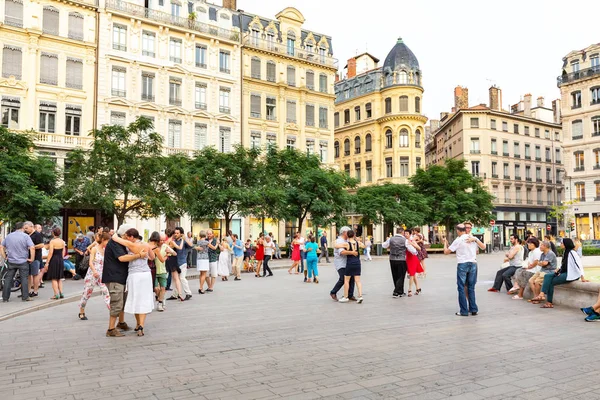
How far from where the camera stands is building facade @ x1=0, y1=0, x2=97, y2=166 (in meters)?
33.5

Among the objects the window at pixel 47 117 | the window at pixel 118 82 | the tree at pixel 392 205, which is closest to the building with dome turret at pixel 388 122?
the tree at pixel 392 205

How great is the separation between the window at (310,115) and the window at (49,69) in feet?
72.4

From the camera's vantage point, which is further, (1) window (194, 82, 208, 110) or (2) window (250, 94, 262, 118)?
(2) window (250, 94, 262, 118)

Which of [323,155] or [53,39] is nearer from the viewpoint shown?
[53,39]

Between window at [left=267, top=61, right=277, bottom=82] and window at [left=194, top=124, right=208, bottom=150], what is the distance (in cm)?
847

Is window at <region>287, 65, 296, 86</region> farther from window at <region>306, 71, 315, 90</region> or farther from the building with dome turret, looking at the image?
the building with dome turret

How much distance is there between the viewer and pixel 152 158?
79.5ft

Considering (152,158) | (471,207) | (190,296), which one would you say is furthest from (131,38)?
(471,207)

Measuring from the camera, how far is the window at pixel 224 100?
4256 cm

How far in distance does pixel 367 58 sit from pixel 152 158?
155 ft

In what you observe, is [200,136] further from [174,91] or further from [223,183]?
[223,183]

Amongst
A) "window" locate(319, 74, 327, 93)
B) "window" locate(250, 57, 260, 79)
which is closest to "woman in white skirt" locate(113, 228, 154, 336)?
"window" locate(250, 57, 260, 79)

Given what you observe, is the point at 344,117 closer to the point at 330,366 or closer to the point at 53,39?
the point at 53,39

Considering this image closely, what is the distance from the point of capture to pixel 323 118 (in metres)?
49.2
